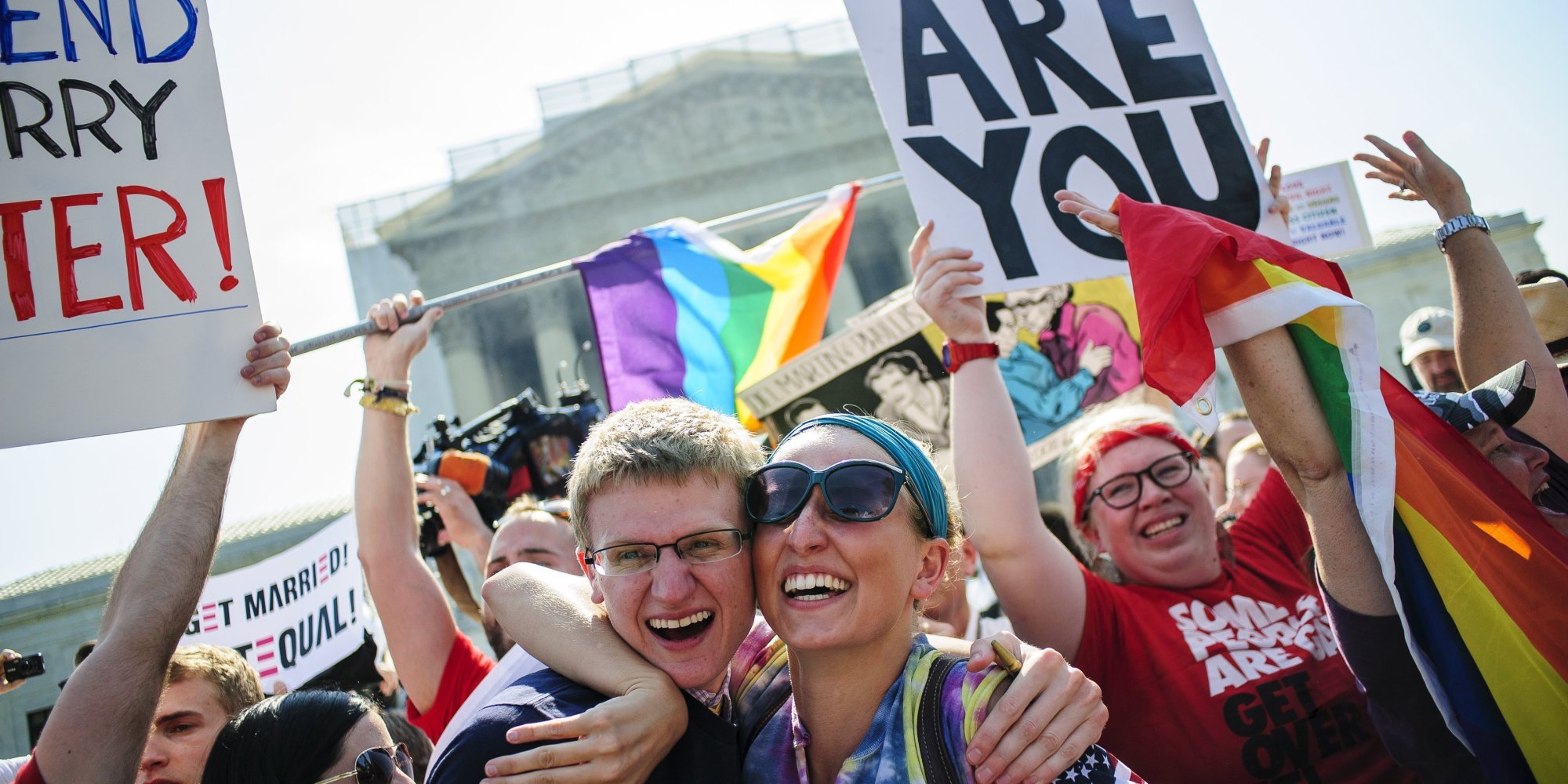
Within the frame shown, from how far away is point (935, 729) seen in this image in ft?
5.56

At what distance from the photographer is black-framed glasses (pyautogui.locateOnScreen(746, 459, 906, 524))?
1851 mm

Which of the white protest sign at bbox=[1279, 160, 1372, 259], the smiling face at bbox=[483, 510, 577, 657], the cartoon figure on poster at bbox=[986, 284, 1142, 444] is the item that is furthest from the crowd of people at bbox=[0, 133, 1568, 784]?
the white protest sign at bbox=[1279, 160, 1372, 259]

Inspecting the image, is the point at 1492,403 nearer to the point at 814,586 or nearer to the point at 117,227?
the point at 814,586

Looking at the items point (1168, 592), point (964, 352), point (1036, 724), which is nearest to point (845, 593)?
point (1036, 724)

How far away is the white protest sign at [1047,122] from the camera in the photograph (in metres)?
3.26

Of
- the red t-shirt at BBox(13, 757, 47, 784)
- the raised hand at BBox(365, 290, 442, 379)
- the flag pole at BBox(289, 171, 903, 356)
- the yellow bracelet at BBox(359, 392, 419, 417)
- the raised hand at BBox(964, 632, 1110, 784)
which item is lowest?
the raised hand at BBox(964, 632, 1110, 784)

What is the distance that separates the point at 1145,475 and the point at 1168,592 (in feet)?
1.06

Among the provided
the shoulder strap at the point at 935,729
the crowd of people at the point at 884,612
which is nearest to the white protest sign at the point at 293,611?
the crowd of people at the point at 884,612

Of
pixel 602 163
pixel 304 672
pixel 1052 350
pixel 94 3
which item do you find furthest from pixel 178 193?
pixel 602 163

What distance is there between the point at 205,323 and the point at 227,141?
455mm

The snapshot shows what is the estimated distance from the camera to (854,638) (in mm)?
1826

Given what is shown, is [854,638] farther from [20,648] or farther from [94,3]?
[20,648]

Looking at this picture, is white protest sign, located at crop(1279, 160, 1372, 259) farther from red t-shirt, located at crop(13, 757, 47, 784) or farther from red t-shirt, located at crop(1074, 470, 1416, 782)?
red t-shirt, located at crop(13, 757, 47, 784)

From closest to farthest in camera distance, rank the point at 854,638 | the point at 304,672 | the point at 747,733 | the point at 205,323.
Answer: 1. the point at 854,638
2. the point at 747,733
3. the point at 205,323
4. the point at 304,672
